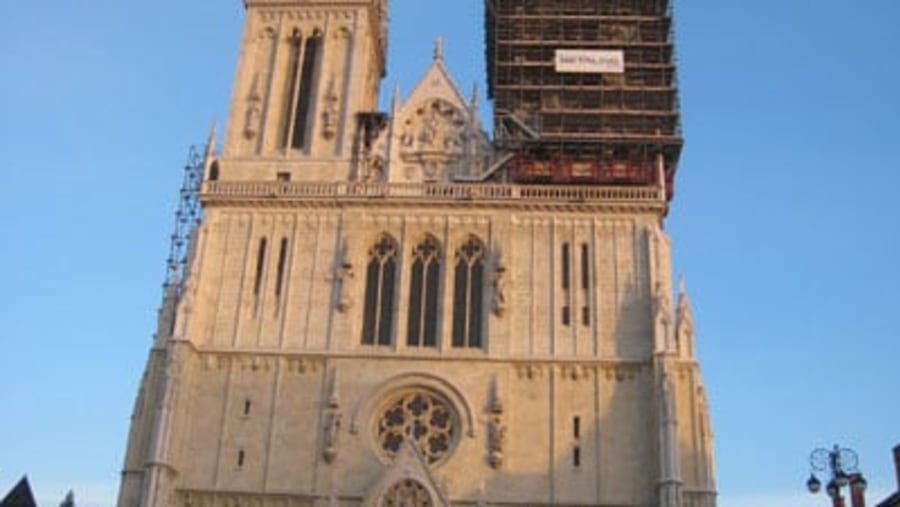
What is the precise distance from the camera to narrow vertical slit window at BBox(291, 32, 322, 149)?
37812 mm

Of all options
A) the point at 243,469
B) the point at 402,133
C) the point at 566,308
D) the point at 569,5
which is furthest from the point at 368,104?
the point at 243,469

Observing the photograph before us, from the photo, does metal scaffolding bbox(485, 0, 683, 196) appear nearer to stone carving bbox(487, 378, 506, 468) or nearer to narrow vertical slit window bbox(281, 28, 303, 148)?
narrow vertical slit window bbox(281, 28, 303, 148)

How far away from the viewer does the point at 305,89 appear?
127 ft

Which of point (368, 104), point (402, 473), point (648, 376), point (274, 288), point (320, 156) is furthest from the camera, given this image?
point (368, 104)

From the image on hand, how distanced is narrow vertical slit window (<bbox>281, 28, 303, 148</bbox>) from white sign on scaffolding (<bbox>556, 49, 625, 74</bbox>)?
9.41m

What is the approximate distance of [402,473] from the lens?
29.9m

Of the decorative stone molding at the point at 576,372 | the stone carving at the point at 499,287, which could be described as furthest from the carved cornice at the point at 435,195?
the decorative stone molding at the point at 576,372

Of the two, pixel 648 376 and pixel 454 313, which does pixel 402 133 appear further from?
pixel 648 376

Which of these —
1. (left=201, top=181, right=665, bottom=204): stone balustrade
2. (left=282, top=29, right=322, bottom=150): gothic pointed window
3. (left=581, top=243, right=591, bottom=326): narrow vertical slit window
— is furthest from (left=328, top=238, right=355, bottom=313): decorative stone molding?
(left=581, top=243, right=591, bottom=326): narrow vertical slit window

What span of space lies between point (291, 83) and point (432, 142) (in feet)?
18.4

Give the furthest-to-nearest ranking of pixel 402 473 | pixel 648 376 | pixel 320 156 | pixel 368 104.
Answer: pixel 368 104 → pixel 320 156 → pixel 648 376 → pixel 402 473

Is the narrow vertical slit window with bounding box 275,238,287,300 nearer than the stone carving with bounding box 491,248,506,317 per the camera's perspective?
No

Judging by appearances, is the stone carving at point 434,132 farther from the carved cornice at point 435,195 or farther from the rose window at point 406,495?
the rose window at point 406,495

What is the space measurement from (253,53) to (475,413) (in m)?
15.9
